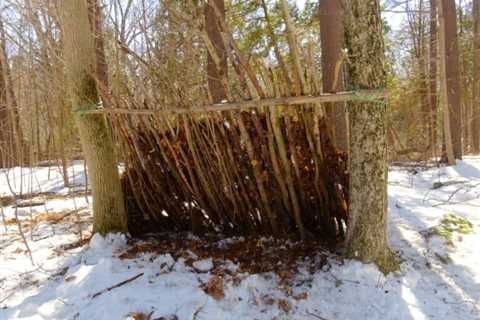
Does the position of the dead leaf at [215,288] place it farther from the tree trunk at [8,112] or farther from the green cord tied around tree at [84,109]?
the tree trunk at [8,112]

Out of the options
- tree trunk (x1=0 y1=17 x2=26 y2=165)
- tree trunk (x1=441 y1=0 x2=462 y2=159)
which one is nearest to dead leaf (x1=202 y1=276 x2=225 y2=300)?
tree trunk (x1=0 y1=17 x2=26 y2=165)

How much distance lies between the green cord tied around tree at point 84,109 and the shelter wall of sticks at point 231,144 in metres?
0.09

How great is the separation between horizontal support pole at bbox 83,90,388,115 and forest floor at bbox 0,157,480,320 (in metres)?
1.07

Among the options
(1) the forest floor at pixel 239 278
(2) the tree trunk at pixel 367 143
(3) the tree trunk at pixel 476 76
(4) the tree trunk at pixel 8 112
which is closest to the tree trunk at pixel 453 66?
(3) the tree trunk at pixel 476 76

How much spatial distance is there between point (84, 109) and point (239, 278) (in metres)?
1.82

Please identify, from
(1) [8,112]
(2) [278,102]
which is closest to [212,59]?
(2) [278,102]

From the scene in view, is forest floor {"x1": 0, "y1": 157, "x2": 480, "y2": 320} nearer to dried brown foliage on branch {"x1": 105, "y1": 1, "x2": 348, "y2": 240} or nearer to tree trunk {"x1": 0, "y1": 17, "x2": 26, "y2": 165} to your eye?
dried brown foliage on branch {"x1": 105, "y1": 1, "x2": 348, "y2": 240}

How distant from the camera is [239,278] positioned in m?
2.30

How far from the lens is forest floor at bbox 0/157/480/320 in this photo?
6.91 ft

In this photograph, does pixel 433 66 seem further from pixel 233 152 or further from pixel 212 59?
pixel 233 152

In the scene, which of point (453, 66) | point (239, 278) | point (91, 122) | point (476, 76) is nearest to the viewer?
point (239, 278)

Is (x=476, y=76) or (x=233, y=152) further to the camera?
(x=476, y=76)

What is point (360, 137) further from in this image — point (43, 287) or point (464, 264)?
point (43, 287)

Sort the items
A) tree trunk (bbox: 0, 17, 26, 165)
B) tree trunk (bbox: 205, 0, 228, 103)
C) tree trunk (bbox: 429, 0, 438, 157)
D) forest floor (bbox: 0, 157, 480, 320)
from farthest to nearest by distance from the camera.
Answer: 1. tree trunk (bbox: 429, 0, 438, 157)
2. tree trunk (bbox: 0, 17, 26, 165)
3. tree trunk (bbox: 205, 0, 228, 103)
4. forest floor (bbox: 0, 157, 480, 320)
